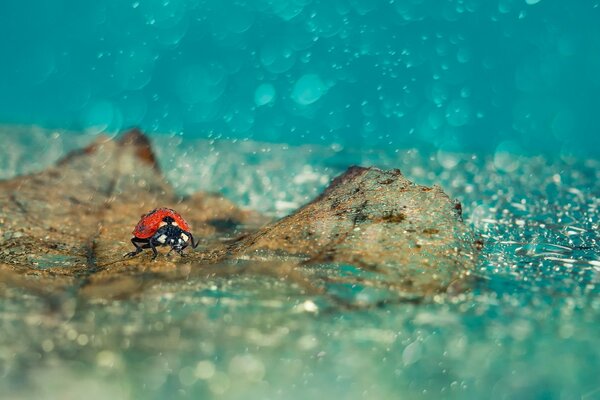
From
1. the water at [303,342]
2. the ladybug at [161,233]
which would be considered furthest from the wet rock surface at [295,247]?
the water at [303,342]

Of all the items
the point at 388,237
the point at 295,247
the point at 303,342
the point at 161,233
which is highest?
the point at 161,233

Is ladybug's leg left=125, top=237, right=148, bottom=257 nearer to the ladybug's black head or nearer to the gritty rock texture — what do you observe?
the ladybug's black head

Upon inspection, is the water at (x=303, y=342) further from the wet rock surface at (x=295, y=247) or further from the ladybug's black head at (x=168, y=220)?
the ladybug's black head at (x=168, y=220)

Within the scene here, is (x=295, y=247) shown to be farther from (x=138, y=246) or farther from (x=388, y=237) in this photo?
(x=138, y=246)

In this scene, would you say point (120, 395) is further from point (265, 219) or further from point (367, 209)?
point (265, 219)

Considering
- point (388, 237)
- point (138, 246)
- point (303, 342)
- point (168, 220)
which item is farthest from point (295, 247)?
point (138, 246)

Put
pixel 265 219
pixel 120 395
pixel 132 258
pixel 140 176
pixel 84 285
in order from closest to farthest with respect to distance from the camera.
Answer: pixel 120 395 → pixel 84 285 → pixel 132 258 → pixel 265 219 → pixel 140 176

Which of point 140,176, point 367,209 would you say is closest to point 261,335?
point 367,209
